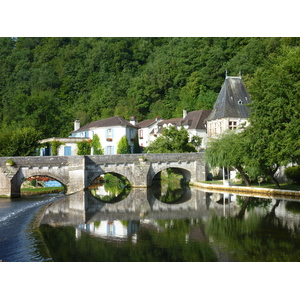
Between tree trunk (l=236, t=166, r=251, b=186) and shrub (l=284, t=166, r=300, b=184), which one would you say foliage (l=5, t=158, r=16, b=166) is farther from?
shrub (l=284, t=166, r=300, b=184)

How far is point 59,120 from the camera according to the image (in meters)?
60.0

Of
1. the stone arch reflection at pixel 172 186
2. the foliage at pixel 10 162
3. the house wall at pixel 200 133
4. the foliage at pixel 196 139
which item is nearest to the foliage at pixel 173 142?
the stone arch reflection at pixel 172 186

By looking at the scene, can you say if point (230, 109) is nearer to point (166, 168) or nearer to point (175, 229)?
point (166, 168)

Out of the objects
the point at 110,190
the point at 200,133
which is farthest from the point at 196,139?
the point at 110,190

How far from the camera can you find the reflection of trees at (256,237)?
1362cm

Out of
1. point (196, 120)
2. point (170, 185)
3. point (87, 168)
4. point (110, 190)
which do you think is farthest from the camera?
point (196, 120)

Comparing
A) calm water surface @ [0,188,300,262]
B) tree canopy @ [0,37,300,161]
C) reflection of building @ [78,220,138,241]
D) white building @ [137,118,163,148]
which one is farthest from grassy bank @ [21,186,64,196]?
white building @ [137,118,163,148]

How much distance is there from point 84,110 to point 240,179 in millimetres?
43561

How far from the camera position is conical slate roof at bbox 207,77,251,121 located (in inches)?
1651

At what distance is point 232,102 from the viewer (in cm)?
4262

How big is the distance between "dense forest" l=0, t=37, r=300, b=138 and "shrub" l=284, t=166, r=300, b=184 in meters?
22.4

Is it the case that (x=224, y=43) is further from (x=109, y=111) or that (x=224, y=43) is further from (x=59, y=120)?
(x=59, y=120)

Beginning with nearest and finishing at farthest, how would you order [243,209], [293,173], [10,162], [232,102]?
[243,209], [293,173], [10,162], [232,102]

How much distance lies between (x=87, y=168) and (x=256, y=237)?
20.7 metres
